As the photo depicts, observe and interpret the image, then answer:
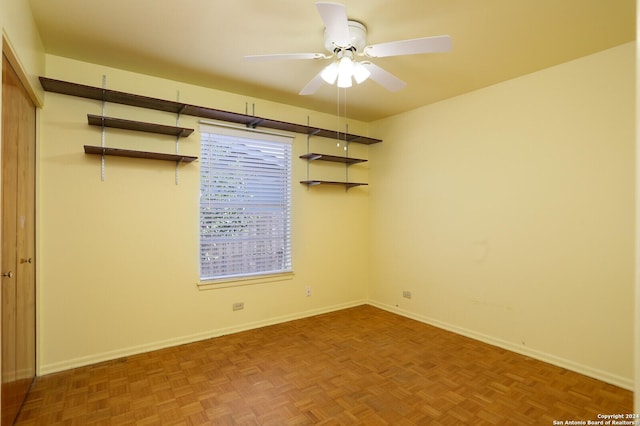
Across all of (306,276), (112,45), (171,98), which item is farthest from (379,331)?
(112,45)

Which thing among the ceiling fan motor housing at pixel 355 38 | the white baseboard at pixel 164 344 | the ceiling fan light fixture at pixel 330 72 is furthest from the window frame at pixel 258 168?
the ceiling fan motor housing at pixel 355 38

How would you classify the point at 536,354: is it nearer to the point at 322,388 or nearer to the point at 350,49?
the point at 322,388

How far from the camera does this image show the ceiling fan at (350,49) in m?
1.84

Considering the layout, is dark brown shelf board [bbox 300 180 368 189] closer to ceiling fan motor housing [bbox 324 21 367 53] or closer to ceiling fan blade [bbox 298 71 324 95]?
ceiling fan blade [bbox 298 71 324 95]

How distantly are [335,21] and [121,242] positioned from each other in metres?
2.65

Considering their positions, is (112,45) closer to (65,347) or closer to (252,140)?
(252,140)

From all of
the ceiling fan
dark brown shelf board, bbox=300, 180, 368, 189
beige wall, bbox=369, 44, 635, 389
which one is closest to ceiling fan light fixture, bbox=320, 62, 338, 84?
the ceiling fan

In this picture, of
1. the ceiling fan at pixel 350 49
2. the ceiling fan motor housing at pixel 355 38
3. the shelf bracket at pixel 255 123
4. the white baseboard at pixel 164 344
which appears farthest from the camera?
the shelf bracket at pixel 255 123

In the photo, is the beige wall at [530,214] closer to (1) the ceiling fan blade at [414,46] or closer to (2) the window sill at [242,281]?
(2) the window sill at [242,281]

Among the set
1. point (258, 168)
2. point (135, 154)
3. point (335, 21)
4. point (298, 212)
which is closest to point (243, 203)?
point (258, 168)

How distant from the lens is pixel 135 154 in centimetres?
301

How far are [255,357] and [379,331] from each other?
143cm

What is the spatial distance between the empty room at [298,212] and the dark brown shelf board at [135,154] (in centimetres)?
4

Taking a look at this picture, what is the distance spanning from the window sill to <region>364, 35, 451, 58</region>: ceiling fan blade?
2657 mm
